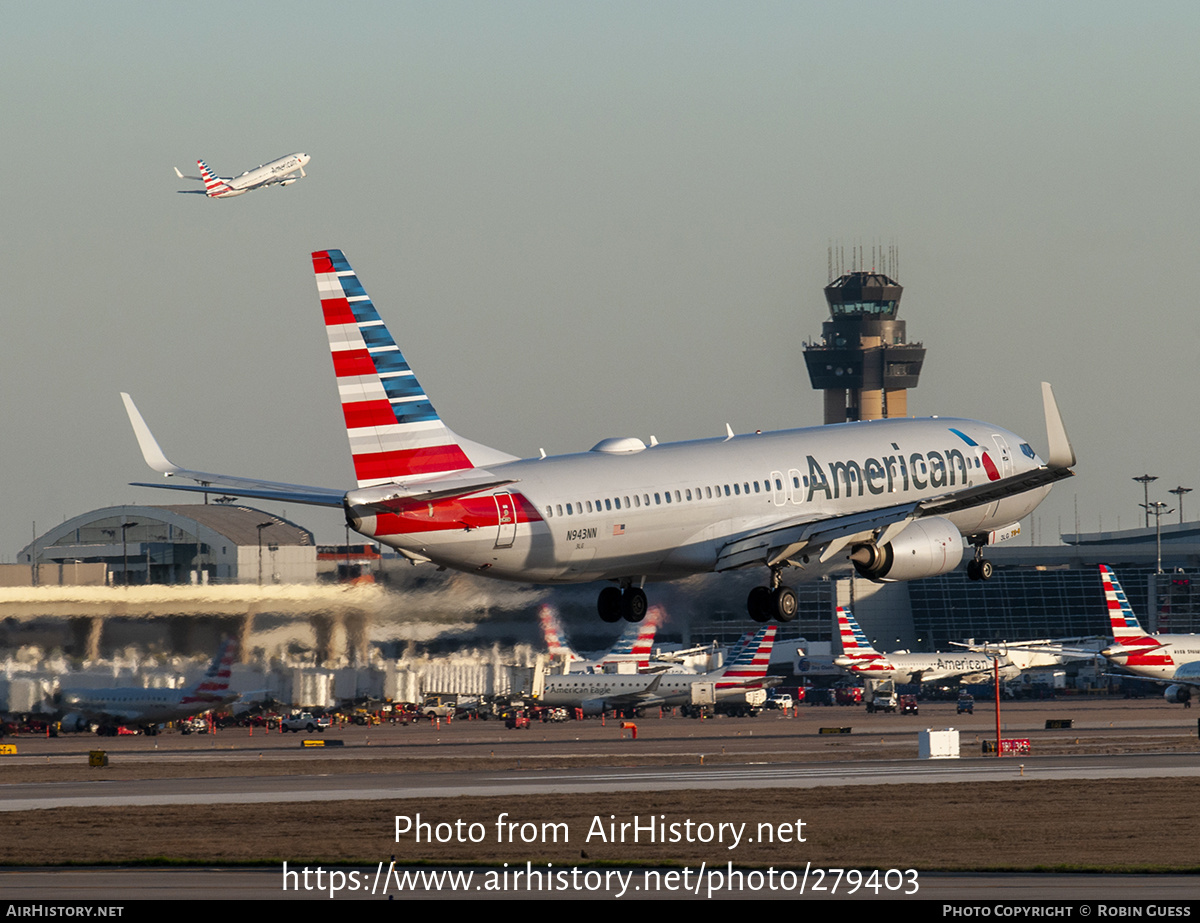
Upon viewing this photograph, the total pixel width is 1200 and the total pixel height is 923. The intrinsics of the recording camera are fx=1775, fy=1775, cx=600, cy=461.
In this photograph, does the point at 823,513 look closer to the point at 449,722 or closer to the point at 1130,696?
the point at 449,722

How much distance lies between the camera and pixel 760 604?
170 feet

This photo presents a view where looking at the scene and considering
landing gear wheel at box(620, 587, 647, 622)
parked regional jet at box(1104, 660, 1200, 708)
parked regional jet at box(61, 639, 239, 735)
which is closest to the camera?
landing gear wheel at box(620, 587, 647, 622)

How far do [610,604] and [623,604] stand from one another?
0.51 meters

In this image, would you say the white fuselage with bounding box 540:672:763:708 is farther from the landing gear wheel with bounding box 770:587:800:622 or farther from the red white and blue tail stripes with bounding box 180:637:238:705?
the landing gear wheel with bounding box 770:587:800:622

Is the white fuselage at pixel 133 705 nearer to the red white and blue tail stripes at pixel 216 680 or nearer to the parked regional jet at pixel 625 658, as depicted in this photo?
the red white and blue tail stripes at pixel 216 680

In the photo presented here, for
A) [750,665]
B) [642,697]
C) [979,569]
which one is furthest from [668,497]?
[750,665]

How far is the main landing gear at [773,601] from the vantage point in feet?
169

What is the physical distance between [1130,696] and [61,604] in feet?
302

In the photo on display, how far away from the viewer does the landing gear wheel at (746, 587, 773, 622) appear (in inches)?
2037

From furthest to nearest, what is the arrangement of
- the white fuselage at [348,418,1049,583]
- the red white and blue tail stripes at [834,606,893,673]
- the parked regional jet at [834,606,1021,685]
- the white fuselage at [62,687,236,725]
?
the parked regional jet at [834,606,1021,685] < the red white and blue tail stripes at [834,606,893,673] < the white fuselage at [62,687,236,725] < the white fuselage at [348,418,1049,583]

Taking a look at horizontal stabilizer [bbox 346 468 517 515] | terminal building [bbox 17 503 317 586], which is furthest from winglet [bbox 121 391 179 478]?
terminal building [bbox 17 503 317 586]

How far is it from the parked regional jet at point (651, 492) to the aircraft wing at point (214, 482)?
2.1 inches

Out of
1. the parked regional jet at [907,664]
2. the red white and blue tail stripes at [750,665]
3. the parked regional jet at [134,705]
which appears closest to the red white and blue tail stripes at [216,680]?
the parked regional jet at [134,705]

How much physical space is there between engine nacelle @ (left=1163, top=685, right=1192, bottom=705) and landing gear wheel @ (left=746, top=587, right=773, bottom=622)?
77.2 metres
